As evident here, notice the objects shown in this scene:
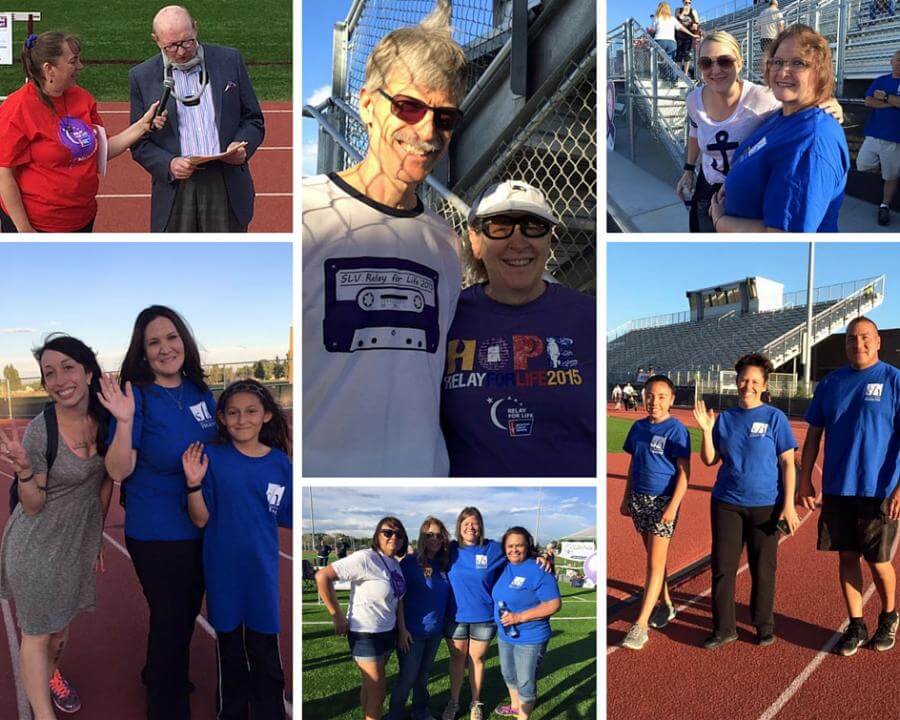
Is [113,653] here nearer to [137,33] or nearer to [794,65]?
[137,33]

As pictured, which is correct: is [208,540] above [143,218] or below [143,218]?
below

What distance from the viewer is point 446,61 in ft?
6.55

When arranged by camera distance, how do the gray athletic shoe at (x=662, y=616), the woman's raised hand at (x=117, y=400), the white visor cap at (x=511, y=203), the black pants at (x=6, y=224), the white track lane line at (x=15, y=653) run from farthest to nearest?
1. the gray athletic shoe at (x=662, y=616)
2. the white track lane line at (x=15, y=653)
3. the black pants at (x=6, y=224)
4. the woman's raised hand at (x=117, y=400)
5. the white visor cap at (x=511, y=203)

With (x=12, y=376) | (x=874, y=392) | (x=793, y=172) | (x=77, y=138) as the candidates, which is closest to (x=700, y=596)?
(x=874, y=392)

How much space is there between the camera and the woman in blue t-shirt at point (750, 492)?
7.70 ft

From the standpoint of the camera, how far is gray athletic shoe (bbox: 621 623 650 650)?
246cm

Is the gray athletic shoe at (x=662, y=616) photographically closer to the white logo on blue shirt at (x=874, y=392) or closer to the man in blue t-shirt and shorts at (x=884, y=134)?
the white logo on blue shirt at (x=874, y=392)

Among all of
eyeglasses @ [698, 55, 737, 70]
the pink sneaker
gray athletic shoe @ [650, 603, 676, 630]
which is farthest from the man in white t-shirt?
the pink sneaker

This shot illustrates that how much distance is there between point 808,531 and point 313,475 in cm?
166

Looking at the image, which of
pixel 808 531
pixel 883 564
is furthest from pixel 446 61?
pixel 883 564

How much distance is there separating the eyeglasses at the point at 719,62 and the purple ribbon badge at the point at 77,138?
1.90 meters

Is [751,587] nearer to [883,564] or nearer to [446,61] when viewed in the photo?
[883,564]

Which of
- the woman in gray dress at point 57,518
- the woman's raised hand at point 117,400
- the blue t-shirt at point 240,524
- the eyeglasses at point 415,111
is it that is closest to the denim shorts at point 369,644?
the blue t-shirt at point 240,524

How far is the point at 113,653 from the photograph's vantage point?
244cm
